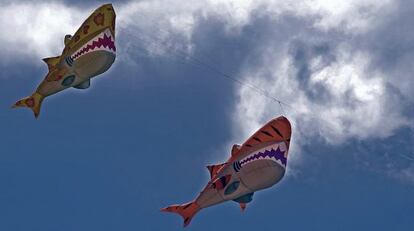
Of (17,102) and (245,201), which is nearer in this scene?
(245,201)

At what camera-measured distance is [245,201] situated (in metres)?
102

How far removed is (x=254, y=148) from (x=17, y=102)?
29.1 m

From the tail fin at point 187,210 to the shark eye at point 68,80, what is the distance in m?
18.0

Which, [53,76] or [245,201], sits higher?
[53,76]

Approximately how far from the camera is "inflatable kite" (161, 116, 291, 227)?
328 ft

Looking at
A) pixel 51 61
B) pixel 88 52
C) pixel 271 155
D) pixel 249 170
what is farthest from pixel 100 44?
pixel 271 155

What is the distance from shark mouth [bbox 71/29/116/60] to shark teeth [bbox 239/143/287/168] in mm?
18965

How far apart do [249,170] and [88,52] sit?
71.3 feet

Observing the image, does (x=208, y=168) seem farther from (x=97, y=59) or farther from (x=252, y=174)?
(x=97, y=59)

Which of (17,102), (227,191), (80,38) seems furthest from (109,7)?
(227,191)

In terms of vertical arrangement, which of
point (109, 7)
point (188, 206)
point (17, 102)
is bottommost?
point (188, 206)

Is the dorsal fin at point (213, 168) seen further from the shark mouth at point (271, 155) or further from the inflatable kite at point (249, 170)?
the shark mouth at point (271, 155)

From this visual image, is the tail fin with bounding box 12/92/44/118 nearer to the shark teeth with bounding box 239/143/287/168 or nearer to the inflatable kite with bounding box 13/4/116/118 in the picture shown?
the inflatable kite with bounding box 13/4/116/118

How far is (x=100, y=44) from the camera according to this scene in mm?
101812
